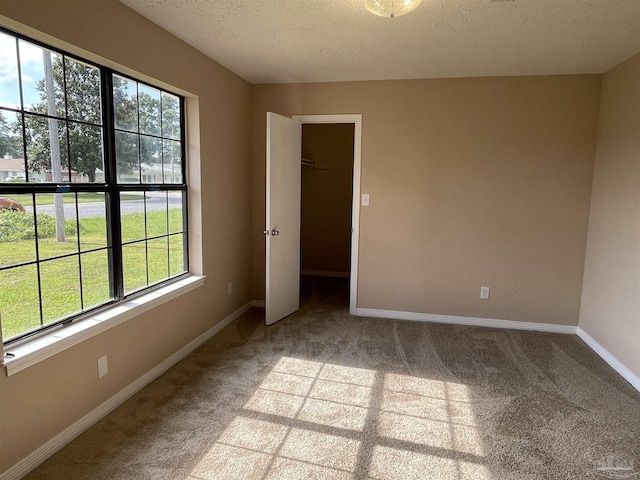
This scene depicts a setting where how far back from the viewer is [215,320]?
3549 millimetres

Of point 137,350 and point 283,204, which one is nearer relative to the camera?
point 137,350

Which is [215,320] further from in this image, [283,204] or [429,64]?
[429,64]

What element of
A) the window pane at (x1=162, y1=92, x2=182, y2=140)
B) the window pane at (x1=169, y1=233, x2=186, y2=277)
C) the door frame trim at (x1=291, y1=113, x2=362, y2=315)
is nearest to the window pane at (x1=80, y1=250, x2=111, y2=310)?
the window pane at (x1=169, y1=233, x2=186, y2=277)

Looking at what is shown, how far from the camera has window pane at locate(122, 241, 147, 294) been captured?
2535 millimetres

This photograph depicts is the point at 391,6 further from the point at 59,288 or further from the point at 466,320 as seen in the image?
the point at 466,320

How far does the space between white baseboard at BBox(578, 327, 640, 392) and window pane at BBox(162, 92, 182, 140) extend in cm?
376

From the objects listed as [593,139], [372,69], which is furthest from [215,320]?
[593,139]

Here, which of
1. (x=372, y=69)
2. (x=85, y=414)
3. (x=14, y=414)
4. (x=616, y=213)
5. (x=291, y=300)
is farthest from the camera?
(x=291, y=300)

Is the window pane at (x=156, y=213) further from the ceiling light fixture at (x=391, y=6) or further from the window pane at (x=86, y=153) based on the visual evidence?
the ceiling light fixture at (x=391, y=6)

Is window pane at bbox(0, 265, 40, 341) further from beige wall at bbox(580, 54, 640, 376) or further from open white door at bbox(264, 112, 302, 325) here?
beige wall at bbox(580, 54, 640, 376)

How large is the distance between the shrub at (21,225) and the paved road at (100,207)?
1.5 inches

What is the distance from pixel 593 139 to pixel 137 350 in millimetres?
4074

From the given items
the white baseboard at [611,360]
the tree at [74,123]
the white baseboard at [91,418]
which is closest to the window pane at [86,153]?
the tree at [74,123]

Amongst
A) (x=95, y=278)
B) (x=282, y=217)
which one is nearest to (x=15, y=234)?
(x=95, y=278)
